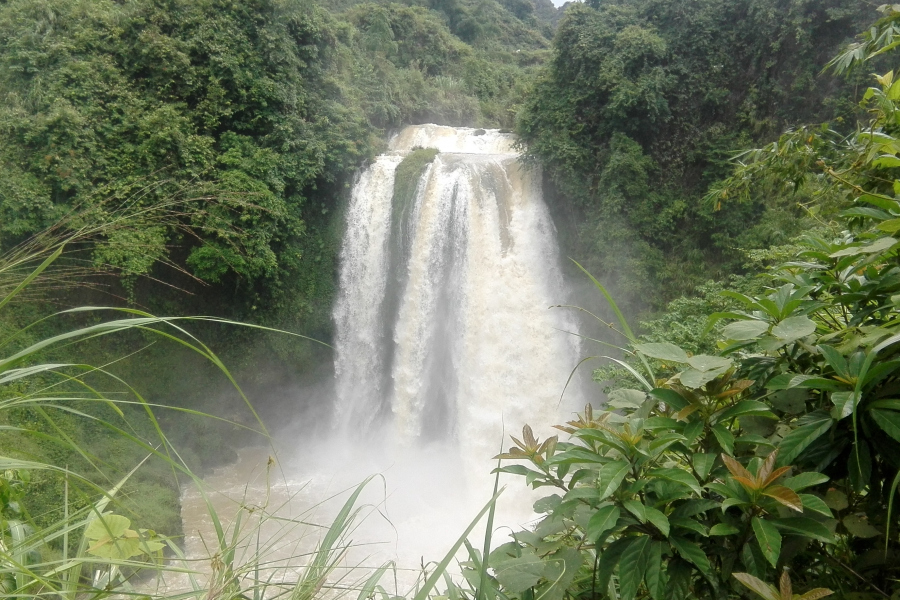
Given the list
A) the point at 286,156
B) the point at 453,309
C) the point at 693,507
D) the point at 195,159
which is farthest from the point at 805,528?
the point at 286,156

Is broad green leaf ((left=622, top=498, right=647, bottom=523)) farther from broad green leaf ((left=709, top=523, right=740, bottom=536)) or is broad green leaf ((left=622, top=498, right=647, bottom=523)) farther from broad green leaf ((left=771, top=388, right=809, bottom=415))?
broad green leaf ((left=771, top=388, right=809, bottom=415))

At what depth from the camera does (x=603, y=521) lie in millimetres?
886

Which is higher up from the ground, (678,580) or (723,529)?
(723,529)

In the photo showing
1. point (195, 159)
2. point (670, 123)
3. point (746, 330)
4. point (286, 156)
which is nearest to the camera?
point (746, 330)

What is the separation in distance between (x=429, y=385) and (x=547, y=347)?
8.13 feet

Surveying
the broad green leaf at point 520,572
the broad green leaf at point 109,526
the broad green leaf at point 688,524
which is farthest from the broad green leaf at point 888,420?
the broad green leaf at point 109,526

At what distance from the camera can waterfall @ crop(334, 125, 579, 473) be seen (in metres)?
9.28

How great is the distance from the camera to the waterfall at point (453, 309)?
9.28m

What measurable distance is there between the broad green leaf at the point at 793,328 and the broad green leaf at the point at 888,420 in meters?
0.16

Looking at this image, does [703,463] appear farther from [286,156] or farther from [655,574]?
[286,156]

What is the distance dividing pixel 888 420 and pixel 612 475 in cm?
44

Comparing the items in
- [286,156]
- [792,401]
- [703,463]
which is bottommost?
[703,463]

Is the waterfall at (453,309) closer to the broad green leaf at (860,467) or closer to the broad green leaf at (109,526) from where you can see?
the broad green leaf at (860,467)

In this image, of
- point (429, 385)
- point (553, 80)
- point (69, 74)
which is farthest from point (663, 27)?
point (69, 74)
